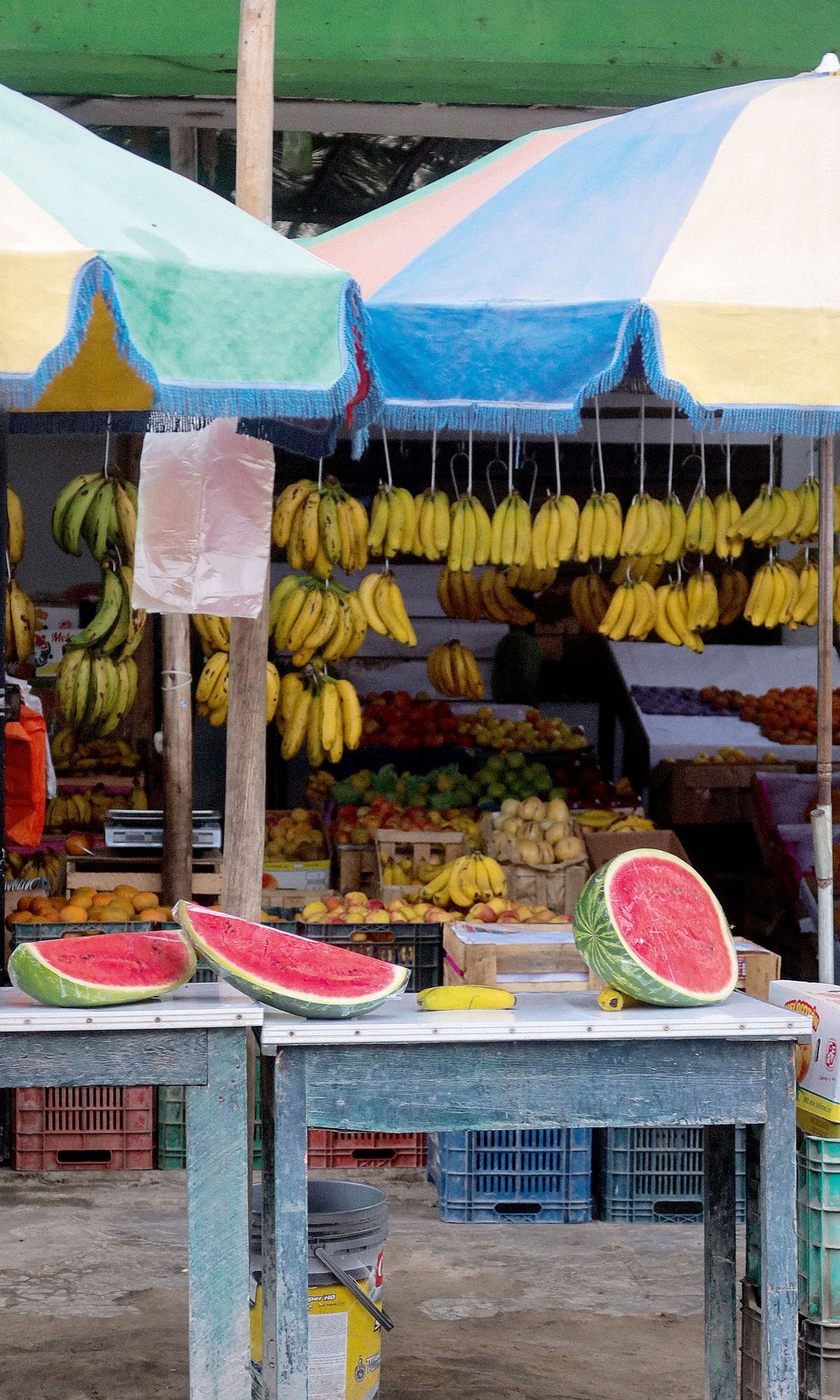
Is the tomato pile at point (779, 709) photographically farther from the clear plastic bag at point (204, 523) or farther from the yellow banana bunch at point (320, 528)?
the clear plastic bag at point (204, 523)

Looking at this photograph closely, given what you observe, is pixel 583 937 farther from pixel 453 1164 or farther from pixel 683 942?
pixel 453 1164

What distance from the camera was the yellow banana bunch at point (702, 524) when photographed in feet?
19.9

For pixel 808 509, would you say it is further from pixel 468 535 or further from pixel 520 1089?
pixel 520 1089

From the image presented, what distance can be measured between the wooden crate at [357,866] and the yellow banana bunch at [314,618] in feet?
5.16

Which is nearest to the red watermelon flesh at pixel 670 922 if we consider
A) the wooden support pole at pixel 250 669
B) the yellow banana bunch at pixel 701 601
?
the wooden support pole at pixel 250 669

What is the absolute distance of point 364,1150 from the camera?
18.4ft

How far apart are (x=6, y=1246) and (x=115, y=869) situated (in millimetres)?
1853

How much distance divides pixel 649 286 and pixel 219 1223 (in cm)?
210

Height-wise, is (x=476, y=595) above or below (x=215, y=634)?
above

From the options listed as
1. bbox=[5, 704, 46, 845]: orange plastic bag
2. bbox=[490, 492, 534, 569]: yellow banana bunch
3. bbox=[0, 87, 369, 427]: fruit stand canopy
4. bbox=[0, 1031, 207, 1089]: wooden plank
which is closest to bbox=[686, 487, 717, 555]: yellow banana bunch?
bbox=[490, 492, 534, 569]: yellow banana bunch

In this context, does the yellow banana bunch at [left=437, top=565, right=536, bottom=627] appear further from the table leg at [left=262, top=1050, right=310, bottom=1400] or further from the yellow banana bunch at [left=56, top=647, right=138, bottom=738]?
the table leg at [left=262, top=1050, right=310, bottom=1400]

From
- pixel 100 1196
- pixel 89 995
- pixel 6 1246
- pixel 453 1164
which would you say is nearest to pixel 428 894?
pixel 453 1164

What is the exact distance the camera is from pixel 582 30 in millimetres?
5836

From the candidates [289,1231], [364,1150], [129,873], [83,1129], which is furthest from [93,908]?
[289,1231]
